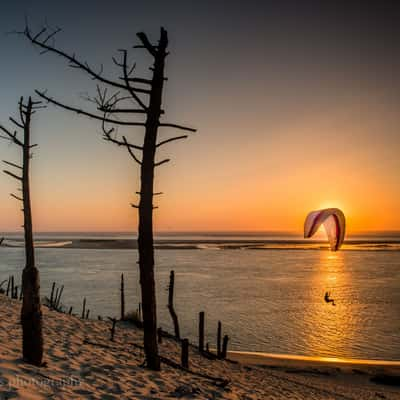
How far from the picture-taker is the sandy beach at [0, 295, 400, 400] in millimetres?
6020

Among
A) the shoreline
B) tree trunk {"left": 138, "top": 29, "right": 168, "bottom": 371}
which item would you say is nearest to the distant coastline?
the shoreline

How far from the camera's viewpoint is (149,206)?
8.06 metres

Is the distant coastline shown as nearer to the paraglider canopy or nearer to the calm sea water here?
the calm sea water

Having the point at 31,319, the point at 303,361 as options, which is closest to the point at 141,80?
the point at 31,319

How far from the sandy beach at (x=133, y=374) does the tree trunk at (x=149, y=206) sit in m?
0.74

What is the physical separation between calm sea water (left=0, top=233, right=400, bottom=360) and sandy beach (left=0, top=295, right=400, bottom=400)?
3582mm

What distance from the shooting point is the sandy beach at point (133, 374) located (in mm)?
6020

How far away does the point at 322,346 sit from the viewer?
18984 millimetres

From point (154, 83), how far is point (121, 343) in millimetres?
7831

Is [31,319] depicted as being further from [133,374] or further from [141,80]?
[141,80]

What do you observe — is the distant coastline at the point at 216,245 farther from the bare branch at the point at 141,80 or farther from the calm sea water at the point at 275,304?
the bare branch at the point at 141,80

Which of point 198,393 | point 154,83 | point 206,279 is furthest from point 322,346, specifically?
point 206,279

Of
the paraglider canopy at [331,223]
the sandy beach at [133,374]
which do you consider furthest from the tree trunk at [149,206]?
the paraglider canopy at [331,223]

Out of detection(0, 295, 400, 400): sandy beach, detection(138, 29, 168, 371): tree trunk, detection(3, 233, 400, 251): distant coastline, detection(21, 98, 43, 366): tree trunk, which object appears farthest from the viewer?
detection(3, 233, 400, 251): distant coastline
